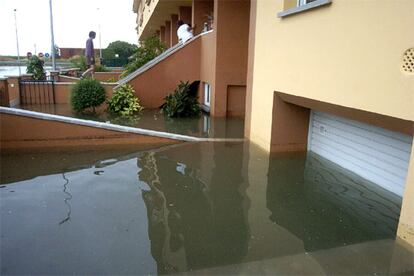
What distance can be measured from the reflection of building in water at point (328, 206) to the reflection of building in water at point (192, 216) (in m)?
0.62

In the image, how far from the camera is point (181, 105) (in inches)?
473

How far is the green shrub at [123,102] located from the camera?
41.5 ft

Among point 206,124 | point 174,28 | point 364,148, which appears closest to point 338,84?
point 364,148

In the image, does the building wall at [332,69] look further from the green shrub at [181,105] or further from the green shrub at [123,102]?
the green shrub at [123,102]

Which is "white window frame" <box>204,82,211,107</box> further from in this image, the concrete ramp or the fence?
the fence

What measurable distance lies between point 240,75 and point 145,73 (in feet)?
12.3

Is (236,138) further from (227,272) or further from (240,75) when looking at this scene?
(227,272)

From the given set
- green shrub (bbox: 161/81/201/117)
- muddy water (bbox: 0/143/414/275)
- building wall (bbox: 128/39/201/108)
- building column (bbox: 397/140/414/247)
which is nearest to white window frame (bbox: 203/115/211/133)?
green shrub (bbox: 161/81/201/117)

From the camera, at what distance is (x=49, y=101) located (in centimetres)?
1433

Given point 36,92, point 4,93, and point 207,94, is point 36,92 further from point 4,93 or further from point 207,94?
point 207,94

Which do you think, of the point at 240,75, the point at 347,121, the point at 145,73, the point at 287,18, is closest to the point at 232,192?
the point at 347,121

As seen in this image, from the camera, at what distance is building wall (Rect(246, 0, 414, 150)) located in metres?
4.11

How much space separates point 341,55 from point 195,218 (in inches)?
122

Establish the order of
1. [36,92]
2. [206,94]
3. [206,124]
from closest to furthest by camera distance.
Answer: [206,124]
[206,94]
[36,92]
